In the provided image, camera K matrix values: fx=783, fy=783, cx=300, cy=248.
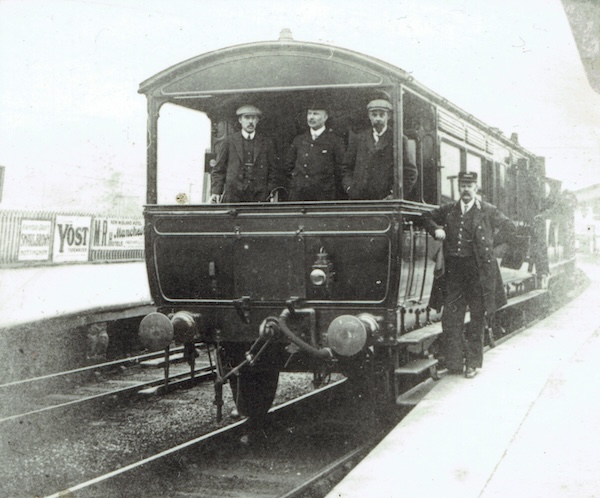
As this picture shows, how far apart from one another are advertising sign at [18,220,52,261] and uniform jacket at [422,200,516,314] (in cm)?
1174

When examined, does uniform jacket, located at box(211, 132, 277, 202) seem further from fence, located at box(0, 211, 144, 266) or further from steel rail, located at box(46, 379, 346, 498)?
fence, located at box(0, 211, 144, 266)

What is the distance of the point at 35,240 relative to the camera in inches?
668

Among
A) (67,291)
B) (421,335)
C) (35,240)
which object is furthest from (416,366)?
(35,240)

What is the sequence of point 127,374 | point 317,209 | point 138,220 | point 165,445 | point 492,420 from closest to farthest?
point 492,420
point 317,209
point 165,445
point 127,374
point 138,220

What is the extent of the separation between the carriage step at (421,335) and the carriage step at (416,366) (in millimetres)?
244

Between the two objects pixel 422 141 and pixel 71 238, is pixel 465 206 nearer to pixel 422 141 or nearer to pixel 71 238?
pixel 422 141

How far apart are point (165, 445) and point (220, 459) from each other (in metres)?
0.77

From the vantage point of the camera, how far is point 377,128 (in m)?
6.32

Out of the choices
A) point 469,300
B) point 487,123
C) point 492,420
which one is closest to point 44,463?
point 492,420

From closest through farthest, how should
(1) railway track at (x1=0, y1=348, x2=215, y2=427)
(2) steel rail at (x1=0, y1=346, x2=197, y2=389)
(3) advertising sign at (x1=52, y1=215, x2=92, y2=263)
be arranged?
(1) railway track at (x1=0, y1=348, x2=215, y2=427) < (2) steel rail at (x1=0, y1=346, x2=197, y2=389) < (3) advertising sign at (x1=52, y1=215, x2=92, y2=263)

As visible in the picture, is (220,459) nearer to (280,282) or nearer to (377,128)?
(280,282)

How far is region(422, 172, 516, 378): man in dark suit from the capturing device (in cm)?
715

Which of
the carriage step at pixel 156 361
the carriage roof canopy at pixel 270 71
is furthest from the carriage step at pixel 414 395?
the carriage step at pixel 156 361

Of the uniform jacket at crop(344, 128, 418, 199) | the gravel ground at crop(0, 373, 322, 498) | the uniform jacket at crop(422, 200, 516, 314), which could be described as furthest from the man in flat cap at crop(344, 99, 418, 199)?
the gravel ground at crop(0, 373, 322, 498)
